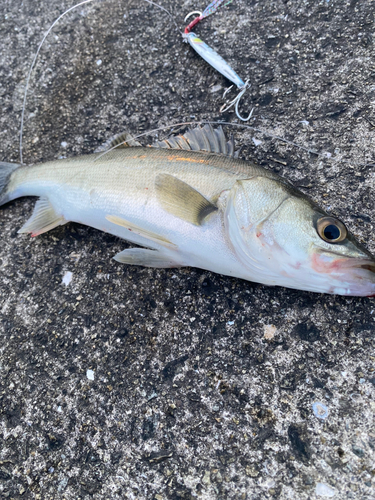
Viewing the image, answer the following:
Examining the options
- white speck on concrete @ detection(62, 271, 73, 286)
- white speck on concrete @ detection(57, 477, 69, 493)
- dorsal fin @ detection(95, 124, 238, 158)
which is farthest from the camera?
white speck on concrete @ detection(62, 271, 73, 286)

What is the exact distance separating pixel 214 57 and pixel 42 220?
1.93 m

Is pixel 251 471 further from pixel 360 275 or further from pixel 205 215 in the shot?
pixel 205 215

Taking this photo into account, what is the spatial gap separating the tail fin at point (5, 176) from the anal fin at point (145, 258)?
3.95ft

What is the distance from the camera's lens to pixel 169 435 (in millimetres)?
1708

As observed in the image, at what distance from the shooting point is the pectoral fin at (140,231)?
1.89 m

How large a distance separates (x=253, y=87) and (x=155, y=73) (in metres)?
0.89

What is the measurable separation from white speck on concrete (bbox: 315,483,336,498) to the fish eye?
1178 millimetres

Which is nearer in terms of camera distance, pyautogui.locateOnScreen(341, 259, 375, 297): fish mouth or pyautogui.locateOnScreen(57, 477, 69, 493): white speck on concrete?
pyautogui.locateOnScreen(341, 259, 375, 297): fish mouth

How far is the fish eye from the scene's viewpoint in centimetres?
153

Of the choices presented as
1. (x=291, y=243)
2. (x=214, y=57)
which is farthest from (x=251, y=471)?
(x=214, y=57)

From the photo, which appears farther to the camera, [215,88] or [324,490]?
[215,88]

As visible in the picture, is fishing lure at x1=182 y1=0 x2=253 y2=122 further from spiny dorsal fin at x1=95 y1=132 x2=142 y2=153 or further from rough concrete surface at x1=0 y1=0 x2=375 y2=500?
spiny dorsal fin at x1=95 y1=132 x2=142 y2=153

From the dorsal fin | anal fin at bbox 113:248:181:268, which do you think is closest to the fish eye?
the dorsal fin

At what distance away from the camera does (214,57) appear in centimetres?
263
